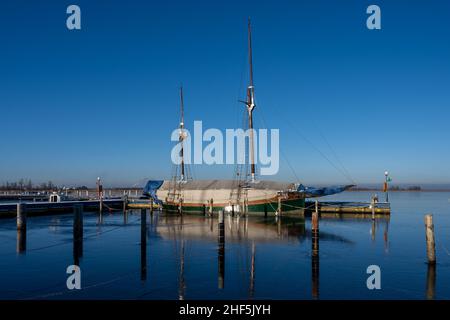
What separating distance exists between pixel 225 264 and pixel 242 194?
32.8 metres

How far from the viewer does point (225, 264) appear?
25828 millimetres

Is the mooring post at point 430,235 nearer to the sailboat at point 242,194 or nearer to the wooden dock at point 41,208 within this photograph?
the sailboat at point 242,194

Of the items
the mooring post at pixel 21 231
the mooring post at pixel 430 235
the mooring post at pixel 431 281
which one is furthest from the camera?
the mooring post at pixel 21 231

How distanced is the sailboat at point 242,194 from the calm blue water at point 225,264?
43.2 feet

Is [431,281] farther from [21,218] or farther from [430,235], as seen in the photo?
[21,218]

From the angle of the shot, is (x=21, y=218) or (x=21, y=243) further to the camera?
(x=21, y=218)

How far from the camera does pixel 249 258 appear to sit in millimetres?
27938

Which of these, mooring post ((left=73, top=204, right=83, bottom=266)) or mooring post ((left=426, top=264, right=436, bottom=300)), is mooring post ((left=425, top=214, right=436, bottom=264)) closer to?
mooring post ((left=426, top=264, right=436, bottom=300))

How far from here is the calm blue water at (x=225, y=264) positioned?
19.4m

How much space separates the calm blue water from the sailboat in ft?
43.2

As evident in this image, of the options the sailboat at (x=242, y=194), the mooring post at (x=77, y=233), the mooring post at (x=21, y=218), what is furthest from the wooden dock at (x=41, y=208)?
the mooring post at (x=77, y=233)

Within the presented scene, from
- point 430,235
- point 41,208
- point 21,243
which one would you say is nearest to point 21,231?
point 21,243

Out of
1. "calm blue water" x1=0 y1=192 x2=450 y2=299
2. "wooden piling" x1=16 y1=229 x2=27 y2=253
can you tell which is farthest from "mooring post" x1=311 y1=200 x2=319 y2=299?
"wooden piling" x1=16 y1=229 x2=27 y2=253
